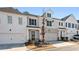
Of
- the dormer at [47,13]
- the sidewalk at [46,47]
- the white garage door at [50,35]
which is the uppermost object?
the dormer at [47,13]

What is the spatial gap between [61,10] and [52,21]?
0.29 m

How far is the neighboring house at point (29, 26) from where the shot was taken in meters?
3.00

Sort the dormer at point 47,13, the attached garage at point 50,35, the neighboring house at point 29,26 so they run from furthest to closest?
the attached garage at point 50,35 → the dormer at point 47,13 → the neighboring house at point 29,26

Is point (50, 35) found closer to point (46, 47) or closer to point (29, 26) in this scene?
point (46, 47)

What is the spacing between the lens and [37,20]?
3.19m

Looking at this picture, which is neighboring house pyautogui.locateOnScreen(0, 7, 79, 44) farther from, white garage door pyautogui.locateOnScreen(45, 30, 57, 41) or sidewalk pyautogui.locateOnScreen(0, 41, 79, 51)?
sidewalk pyautogui.locateOnScreen(0, 41, 79, 51)

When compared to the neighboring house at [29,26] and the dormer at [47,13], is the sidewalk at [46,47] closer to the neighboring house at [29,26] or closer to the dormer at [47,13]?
the neighboring house at [29,26]

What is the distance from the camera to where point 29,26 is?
10.4 feet

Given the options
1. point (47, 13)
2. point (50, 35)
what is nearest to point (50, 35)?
point (50, 35)

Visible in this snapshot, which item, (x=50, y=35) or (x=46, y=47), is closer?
Result: (x=46, y=47)

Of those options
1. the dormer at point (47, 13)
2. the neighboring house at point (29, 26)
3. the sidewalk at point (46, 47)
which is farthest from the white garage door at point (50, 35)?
the dormer at point (47, 13)

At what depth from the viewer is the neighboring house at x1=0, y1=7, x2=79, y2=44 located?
A: 3.00m

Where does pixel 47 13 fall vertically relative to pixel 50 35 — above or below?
above
